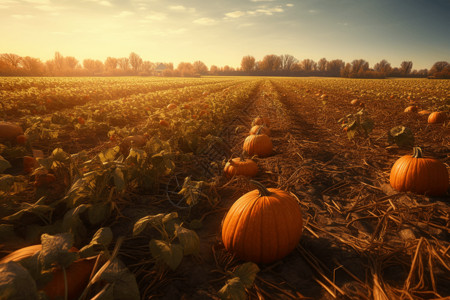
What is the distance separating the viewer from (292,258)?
2064mm

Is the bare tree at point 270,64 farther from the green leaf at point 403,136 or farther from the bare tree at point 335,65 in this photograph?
the green leaf at point 403,136

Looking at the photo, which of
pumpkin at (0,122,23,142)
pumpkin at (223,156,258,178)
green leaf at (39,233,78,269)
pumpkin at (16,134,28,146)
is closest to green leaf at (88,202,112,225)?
green leaf at (39,233,78,269)

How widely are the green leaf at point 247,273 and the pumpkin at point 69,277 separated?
1156mm

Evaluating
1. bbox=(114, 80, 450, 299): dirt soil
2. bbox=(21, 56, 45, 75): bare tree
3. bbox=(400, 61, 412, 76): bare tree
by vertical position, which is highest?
bbox=(400, 61, 412, 76): bare tree

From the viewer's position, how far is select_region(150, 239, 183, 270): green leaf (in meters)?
1.54

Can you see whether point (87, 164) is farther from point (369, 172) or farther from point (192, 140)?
point (369, 172)

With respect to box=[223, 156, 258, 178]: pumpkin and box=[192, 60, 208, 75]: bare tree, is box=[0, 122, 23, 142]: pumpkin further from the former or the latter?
box=[192, 60, 208, 75]: bare tree

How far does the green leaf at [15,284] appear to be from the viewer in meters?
1.03

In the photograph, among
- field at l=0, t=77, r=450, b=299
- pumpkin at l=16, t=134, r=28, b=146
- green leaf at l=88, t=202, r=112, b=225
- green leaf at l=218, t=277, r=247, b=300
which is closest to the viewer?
green leaf at l=218, t=277, r=247, b=300

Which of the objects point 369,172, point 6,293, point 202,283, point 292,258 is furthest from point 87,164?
point 369,172

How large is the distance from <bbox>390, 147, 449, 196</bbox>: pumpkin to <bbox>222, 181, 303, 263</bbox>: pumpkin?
1.98 metres

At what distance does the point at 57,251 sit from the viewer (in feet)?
4.38

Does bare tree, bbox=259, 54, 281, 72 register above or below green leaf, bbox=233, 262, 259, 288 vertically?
above

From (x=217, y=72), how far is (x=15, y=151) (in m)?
123
